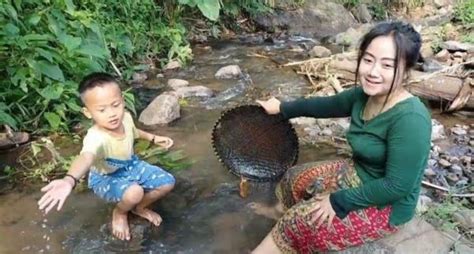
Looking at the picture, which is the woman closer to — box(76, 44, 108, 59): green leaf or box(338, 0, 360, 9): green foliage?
box(76, 44, 108, 59): green leaf

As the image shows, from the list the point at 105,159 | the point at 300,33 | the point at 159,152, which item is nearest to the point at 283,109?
the point at 105,159

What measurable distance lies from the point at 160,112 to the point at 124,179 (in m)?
1.91

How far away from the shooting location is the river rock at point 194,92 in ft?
18.2

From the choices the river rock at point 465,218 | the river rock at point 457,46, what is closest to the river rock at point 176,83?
the river rock at point 457,46

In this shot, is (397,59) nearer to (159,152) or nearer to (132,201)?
(132,201)

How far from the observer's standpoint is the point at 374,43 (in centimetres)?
209

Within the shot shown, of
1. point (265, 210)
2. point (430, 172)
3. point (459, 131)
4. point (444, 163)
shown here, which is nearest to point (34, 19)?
point (265, 210)

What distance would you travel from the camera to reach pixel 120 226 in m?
2.95

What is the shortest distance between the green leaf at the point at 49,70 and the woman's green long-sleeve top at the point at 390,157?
2.82 meters

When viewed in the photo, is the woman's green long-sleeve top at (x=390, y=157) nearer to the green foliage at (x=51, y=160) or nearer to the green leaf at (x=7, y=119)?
the green foliage at (x=51, y=160)

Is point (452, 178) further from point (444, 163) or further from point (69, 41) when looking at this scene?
point (69, 41)

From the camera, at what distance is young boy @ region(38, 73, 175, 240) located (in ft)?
8.50

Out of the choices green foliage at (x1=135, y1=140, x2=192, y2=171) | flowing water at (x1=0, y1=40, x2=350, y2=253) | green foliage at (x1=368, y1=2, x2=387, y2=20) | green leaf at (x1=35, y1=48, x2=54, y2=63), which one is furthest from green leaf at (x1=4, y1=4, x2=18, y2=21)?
green foliage at (x1=368, y1=2, x2=387, y2=20)

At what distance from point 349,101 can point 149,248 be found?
140cm
